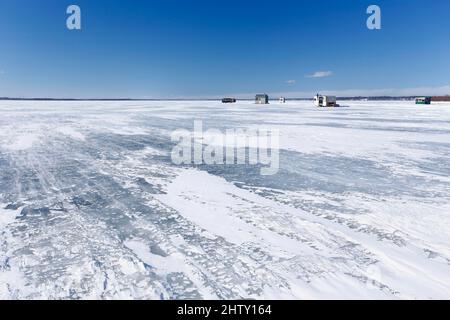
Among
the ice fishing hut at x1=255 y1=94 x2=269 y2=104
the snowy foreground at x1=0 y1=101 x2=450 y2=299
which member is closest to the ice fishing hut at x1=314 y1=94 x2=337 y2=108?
the ice fishing hut at x1=255 y1=94 x2=269 y2=104

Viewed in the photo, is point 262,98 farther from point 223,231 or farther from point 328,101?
point 223,231

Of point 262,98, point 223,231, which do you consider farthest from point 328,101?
point 223,231

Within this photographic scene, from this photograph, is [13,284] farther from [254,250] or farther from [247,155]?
[247,155]

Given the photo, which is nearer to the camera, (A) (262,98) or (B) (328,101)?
(B) (328,101)

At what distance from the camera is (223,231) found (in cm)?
389

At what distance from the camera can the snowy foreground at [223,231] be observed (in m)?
2.76

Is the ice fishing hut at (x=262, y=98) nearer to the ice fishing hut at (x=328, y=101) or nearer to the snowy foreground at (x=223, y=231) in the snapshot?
the ice fishing hut at (x=328, y=101)

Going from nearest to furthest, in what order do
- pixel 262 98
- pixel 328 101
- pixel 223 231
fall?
1. pixel 223 231
2. pixel 328 101
3. pixel 262 98

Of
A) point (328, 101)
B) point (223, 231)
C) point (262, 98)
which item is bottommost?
point (223, 231)

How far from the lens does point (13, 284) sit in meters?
2.73

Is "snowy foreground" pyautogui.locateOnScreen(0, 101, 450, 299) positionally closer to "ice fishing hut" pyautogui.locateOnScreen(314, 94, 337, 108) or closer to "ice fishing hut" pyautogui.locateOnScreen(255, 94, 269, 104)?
"ice fishing hut" pyautogui.locateOnScreen(314, 94, 337, 108)

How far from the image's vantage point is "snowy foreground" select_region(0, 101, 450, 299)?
276 centimetres
